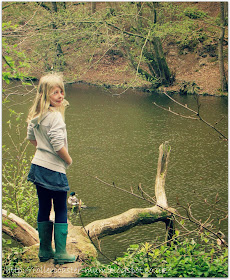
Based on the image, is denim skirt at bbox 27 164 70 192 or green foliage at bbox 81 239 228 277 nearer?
denim skirt at bbox 27 164 70 192

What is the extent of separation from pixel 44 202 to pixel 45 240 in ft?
1.15

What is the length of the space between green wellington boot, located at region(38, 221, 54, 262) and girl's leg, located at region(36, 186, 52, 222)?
2.0 inches

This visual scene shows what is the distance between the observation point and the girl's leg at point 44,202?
3.62 metres

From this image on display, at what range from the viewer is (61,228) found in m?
3.66

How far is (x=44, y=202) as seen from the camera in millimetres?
3668

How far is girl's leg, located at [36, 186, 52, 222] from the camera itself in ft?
11.9

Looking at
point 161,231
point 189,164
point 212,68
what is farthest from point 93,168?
point 212,68

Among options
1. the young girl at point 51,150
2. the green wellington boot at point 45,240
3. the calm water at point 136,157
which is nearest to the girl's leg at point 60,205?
the young girl at point 51,150

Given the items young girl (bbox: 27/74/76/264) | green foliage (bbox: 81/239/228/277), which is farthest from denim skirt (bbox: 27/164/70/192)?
green foliage (bbox: 81/239/228/277)

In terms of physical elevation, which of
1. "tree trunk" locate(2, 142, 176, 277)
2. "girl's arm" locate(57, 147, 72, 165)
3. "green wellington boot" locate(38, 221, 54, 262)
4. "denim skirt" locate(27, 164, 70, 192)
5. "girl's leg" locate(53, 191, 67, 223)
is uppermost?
"girl's arm" locate(57, 147, 72, 165)

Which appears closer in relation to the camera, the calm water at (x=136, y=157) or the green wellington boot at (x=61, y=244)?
the green wellington boot at (x=61, y=244)

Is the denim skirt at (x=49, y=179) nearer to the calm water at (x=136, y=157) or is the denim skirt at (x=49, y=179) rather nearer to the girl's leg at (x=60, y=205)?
the girl's leg at (x=60, y=205)

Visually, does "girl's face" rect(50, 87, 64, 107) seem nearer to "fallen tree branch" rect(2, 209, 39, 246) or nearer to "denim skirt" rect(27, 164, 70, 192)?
"denim skirt" rect(27, 164, 70, 192)

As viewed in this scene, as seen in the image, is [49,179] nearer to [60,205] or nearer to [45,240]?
[60,205]
